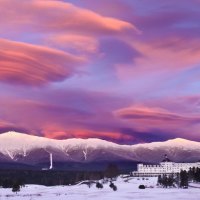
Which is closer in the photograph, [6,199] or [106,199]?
[106,199]

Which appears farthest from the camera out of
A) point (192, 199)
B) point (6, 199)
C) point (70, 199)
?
point (6, 199)

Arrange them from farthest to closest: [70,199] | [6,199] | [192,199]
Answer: [6,199] → [70,199] → [192,199]

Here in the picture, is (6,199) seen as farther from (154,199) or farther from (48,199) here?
(154,199)

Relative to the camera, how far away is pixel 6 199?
15662cm

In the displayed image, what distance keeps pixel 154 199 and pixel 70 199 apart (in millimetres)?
23640

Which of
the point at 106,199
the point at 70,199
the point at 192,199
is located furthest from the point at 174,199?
the point at 70,199

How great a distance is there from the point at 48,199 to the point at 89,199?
15.4 metres

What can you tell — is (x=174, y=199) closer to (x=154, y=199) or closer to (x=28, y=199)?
(x=154, y=199)

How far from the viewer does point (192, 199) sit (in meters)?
134

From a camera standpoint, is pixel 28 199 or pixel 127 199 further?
pixel 28 199

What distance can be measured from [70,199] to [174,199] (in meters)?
29.0

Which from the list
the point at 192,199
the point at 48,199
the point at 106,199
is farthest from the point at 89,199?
the point at 192,199

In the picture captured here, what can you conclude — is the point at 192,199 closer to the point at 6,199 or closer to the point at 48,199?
the point at 48,199

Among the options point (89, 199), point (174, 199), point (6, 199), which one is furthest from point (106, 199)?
point (6, 199)
